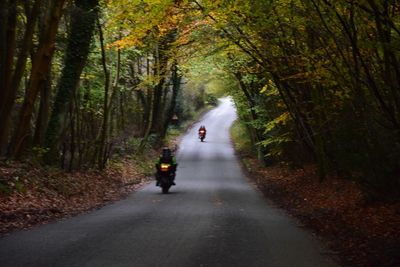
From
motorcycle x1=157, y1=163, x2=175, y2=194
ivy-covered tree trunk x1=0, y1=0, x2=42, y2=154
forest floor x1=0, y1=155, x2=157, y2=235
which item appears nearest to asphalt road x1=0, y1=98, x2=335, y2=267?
forest floor x1=0, y1=155, x2=157, y2=235

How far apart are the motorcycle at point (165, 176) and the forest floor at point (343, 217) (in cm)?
394

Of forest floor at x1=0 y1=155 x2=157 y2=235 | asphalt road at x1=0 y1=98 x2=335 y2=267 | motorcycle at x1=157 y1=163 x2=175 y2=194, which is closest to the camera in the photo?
asphalt road at x1=0 y1=98 x2=335 y2=267

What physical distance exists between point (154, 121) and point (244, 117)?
8.31 meters

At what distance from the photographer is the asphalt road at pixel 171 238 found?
7.68m

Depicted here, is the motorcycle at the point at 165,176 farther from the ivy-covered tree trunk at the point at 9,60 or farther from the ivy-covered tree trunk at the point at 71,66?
the ivy-covered tree trunk at the point at 9,60

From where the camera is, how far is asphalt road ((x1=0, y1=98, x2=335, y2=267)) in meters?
7.68

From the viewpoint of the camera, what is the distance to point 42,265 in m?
7.07

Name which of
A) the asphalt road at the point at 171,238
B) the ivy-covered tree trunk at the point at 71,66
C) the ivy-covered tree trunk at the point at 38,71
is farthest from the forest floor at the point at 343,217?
the ivy-covered tree trunk at the point at 38,71

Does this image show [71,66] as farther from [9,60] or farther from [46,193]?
[46,193]

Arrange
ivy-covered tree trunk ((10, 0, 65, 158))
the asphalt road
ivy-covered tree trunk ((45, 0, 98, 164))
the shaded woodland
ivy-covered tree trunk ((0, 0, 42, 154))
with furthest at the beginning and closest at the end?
1. ivy-covered tree trunk ((45, 0, 98, 164))
2. ivy-covered tree trunk ((10, 0, 65, 158))
3. the shaded woodland
4. ivy-covered tree trunk ((0, 0, 42, 154))
5. the asphalt road

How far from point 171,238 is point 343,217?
486cm

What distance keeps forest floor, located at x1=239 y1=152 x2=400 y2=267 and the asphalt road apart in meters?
0.50

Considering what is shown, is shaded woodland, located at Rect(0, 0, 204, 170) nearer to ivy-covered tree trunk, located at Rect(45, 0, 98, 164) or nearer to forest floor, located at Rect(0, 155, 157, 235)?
ivy-covered tree trunk, located at Rect(45, 0, 98, 164)

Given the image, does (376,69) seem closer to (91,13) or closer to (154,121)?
(91,13)
